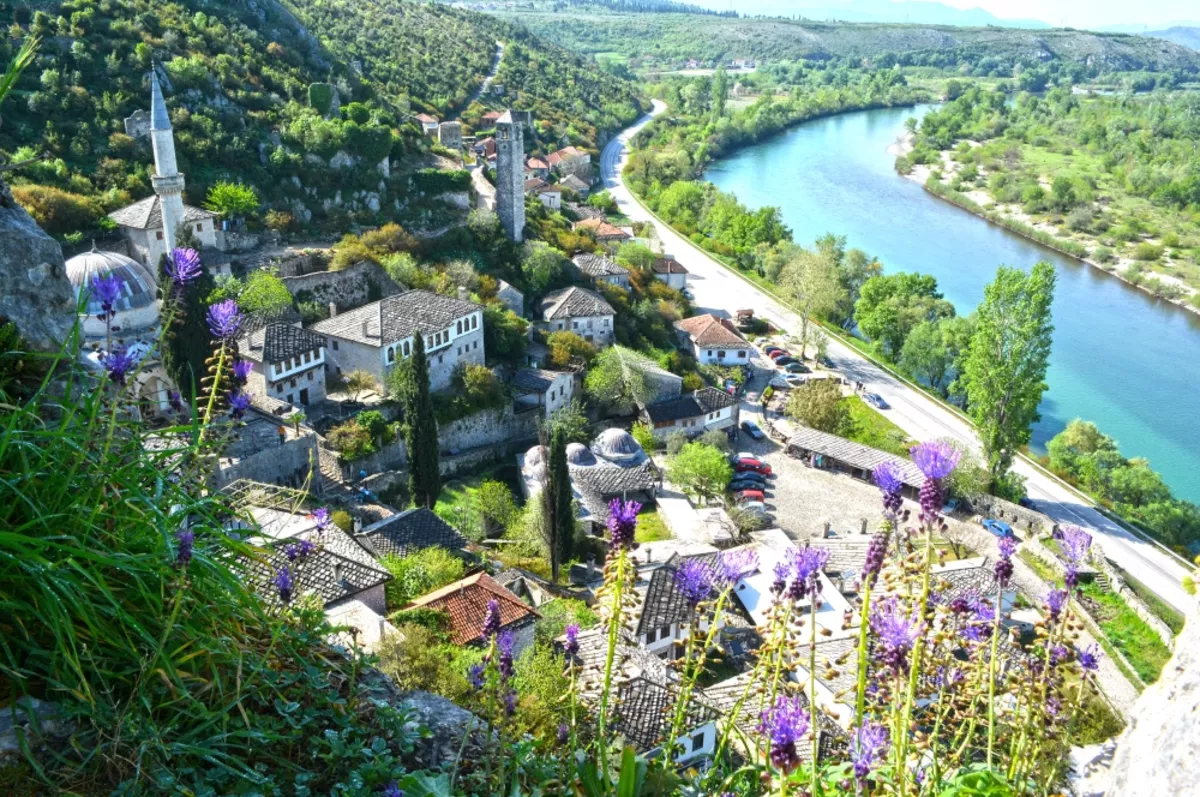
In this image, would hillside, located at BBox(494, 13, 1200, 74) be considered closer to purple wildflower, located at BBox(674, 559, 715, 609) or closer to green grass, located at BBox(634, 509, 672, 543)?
green grass, located at BBox(634, 509, 672, 543)

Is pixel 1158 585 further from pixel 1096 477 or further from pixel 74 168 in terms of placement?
pixel 74 168

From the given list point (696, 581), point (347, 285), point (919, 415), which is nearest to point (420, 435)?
point (347, 285)

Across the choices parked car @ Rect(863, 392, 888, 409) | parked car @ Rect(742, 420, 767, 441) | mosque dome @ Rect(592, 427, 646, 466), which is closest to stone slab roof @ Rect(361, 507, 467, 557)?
mosque dome @ Rect(592, 427, 646, 466)

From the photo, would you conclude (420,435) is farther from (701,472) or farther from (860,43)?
(860,43)

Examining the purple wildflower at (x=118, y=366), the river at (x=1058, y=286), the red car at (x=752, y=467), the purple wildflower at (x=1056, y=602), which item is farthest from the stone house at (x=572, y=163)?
the purple wildflower at (x=1056, y=602)

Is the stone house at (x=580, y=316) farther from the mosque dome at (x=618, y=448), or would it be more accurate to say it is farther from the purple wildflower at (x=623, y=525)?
the purple wildflower at (x=623, y=525)

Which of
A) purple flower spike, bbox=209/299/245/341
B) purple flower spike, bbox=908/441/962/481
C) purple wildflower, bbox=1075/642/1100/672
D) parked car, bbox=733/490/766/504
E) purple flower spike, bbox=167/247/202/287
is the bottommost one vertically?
parked car, bbox=733/490/766/504

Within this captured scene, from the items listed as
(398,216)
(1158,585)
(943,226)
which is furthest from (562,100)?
(1158,585)
